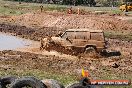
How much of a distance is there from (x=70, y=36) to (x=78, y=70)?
20.2ft

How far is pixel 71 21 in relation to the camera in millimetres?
47781

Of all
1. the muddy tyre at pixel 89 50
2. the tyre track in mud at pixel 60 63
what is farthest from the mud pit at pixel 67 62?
the muddy tyre at pixel 89 50

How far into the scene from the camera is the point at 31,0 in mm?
81062

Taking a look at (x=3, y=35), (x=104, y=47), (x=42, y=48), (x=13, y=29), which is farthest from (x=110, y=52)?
(x=13, y=29)

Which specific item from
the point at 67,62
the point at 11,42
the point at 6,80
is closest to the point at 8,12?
the point at 11,42

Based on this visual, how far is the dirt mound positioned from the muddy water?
9.77 meters

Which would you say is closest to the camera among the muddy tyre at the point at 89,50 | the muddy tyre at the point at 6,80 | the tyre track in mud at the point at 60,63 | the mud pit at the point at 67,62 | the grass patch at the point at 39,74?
the muddy tyre at the point at 6,80

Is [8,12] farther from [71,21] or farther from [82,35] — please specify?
[82,35]

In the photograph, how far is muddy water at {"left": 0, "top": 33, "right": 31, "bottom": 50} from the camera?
32.5 metres

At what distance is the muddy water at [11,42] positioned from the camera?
32.5m

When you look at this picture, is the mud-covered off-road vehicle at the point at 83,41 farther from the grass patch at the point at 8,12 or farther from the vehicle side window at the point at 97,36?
the grass patch at the point at 8,12

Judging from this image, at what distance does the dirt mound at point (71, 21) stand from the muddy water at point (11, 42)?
977cm

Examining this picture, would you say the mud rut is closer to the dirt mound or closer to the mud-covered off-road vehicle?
the dirt mound

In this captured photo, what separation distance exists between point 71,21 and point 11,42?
538 inches
